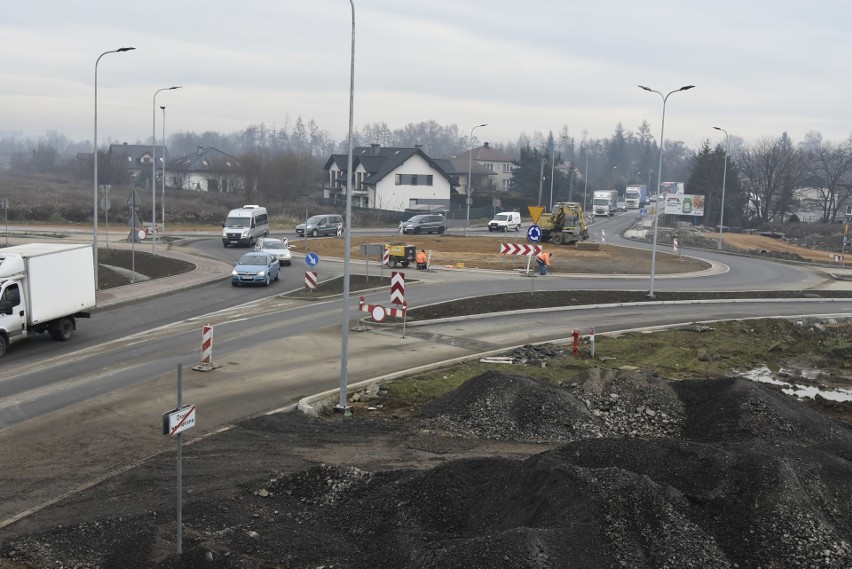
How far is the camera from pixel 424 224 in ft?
208

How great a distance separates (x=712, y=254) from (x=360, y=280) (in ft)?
107

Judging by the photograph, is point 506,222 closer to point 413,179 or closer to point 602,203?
point 413,179

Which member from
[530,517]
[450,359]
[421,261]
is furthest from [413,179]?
[530,517]

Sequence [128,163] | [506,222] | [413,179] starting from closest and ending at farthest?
1. [506,222]
2. [413,179]
3. [128,163]

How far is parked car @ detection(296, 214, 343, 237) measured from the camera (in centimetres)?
5906

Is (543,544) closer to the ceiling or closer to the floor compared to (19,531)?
closer to the ceiling

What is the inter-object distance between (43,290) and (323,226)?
127 feet

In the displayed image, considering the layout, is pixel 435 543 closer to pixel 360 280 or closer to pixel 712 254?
pixel 360 280

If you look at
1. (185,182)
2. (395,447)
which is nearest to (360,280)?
(395,447)

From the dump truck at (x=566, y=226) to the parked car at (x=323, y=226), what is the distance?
1497 centimetres

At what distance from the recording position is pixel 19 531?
9984 millimetres

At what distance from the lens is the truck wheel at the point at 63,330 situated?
2203cm

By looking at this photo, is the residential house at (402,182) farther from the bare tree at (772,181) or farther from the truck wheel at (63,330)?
the truck wheel at (63,330)

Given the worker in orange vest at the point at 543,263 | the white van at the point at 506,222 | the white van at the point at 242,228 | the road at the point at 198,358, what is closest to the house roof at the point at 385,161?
the white van at the point at 506,222
